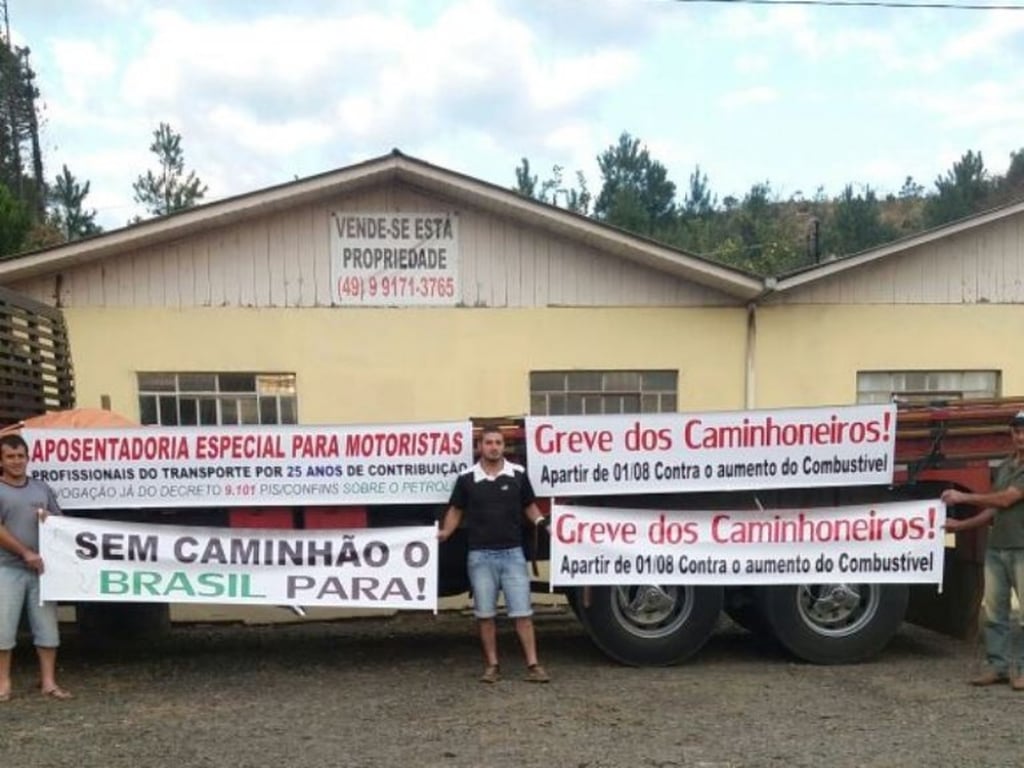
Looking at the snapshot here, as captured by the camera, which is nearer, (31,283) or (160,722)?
(160,722)

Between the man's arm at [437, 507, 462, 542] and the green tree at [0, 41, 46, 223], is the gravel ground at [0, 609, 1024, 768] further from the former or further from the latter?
the green tree at [0, 41, 46, 223]

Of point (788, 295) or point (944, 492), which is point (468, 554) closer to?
point (944, 492)

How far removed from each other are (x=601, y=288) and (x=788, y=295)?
2.09 meters

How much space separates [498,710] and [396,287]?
19.8ft

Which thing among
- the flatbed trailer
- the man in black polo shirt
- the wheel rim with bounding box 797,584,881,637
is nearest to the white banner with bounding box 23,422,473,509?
the flatbed trailer

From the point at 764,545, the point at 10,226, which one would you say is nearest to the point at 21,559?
the point at 764,545

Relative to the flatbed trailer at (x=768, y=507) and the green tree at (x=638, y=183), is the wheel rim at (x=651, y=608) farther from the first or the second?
the green tree at (x=638, y=183)

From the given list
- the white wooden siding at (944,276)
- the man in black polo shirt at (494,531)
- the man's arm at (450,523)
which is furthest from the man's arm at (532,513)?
the white wooden siding at (944,276)

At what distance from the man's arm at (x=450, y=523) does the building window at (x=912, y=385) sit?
6.47 metres

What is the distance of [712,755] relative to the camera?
17.4 ft

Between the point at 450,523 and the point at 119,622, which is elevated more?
the point at 450,523

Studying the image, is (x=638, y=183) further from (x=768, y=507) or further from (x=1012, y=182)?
(x=768, y=507)

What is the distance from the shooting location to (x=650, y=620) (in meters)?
7.15

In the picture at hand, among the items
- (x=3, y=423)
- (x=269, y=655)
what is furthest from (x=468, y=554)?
(x=3, y=423)
